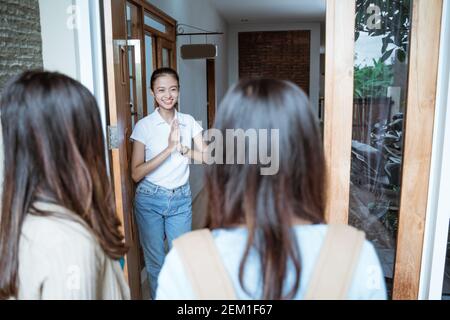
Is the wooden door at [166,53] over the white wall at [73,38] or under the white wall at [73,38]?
over

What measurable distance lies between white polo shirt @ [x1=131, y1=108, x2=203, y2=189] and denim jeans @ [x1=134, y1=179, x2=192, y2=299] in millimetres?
41

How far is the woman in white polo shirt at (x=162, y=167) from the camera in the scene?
1916mm

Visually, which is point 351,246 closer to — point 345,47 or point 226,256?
point 226,256

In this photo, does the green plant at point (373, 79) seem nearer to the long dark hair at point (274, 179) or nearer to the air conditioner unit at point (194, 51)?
the long dark hair at point (274, 179)

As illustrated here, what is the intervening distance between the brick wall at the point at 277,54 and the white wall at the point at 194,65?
1830 millimetres

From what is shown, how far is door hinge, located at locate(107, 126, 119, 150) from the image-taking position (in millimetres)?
1684

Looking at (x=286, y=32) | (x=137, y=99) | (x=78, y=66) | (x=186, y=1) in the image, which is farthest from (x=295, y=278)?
(x=286, y=32)

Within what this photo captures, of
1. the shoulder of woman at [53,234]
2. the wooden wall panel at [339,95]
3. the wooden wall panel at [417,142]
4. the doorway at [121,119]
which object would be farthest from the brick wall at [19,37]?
the wooden wall panel at [417,142]

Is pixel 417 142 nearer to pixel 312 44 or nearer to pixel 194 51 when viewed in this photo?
pixel 194 51

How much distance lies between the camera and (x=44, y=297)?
2.44ft

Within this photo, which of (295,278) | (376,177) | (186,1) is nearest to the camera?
(295,278)

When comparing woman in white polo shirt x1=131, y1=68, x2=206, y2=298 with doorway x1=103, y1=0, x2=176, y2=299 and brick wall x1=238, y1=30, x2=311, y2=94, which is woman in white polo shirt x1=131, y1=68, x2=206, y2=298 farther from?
brick wall x1=238, y1=30, x2=311, y2=94

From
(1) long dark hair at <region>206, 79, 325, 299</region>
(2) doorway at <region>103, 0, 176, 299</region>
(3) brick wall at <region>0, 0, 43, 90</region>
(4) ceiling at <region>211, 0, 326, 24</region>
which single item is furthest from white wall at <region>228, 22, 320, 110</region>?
(1) long dark hair at <region>206, 79, 325, 299</region>

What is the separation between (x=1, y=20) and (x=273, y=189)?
124 cm
